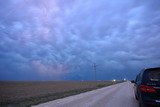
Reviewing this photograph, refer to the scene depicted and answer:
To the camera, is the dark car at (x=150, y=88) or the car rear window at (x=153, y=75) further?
the car rear window at (x=153, y=75)

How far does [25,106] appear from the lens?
18969 mm

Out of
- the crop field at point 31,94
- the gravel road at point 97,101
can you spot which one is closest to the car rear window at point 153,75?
the gravel road at point 97,101

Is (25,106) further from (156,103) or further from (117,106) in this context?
(156,103)

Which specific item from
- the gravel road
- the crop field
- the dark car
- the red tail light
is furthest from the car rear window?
the crop field

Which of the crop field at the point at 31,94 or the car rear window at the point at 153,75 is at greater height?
the crop field at the point at 31,94

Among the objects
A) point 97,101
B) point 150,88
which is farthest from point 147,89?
point 97,101

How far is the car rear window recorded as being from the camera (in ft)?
39.4

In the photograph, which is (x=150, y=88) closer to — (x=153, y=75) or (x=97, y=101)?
(x=153, y=75)

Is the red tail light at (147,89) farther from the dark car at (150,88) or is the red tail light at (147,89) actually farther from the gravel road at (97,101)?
the gravel road at (97,101)

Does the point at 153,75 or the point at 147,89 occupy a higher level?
the point at 153,75

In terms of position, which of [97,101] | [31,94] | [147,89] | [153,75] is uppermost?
[31,94]

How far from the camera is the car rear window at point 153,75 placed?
12003mm

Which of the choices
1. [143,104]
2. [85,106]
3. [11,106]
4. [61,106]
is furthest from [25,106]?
[143,104]

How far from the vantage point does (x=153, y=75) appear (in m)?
12.3
